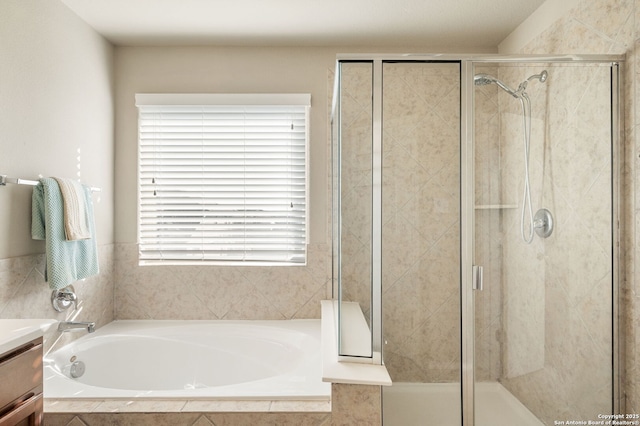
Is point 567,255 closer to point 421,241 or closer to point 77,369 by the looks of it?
point 421,241

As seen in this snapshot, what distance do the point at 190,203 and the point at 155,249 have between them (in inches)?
17.1

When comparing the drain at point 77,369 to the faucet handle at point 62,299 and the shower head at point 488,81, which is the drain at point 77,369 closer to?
the faucet handle at point 62,299

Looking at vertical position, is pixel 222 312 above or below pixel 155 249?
below

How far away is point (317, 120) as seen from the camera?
295 centimetres

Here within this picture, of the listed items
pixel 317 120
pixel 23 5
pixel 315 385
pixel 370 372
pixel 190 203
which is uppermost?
pixel 23 5

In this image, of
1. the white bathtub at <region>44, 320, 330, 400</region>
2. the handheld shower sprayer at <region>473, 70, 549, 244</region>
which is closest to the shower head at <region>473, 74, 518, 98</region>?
the handheld shower sprayer at <region>473, 70, 549, 244</region>

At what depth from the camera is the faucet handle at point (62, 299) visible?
2.28 m

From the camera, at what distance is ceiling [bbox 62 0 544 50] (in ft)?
7.83

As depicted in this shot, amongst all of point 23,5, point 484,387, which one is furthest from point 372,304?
point 23,5

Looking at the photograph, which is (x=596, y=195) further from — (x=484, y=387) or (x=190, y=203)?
(x=190, y=203)

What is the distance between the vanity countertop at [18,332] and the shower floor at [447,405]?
141cm

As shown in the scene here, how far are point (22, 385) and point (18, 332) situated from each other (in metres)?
0.17

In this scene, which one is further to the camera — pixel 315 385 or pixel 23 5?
pixel 23 5

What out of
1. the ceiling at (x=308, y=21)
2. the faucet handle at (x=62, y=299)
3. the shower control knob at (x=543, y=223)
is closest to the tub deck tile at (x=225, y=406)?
the faucet handle at (x=62, y=299)
